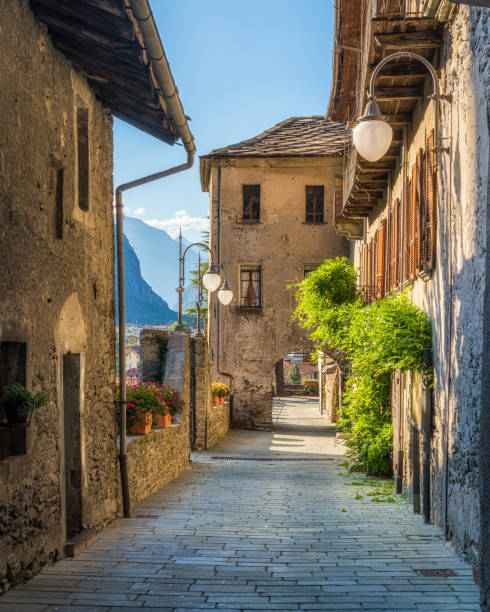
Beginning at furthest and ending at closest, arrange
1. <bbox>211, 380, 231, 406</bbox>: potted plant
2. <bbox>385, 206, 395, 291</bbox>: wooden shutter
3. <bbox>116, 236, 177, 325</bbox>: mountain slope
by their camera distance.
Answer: <bbox>116, 236, 177, 325</bbox>: mountain slope < <bbox>211, 380, 231, 406</bbox>: potted plant < <bbox>385, 206, 395, 291</bbox>: wooden shutter

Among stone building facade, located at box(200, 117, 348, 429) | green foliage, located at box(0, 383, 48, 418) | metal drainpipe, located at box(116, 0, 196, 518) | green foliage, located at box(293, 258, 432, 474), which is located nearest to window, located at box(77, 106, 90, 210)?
metal drainpipe, located at box(116, 0, 196, 518)

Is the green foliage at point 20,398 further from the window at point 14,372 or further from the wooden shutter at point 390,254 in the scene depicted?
the wooden shutter at point 390,254

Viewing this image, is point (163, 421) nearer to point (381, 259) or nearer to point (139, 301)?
point (381, 259)

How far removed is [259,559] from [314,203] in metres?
17.8

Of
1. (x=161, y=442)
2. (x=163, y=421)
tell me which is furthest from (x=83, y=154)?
(x=163, y=421)

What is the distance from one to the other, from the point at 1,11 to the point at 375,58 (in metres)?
4.83

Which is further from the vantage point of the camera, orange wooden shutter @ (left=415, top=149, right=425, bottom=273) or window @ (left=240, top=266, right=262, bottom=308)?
window @ (left=240, top=266, right=262, bottom=308)

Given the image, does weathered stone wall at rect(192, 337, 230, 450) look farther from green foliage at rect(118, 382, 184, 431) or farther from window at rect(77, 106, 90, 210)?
window at rect(77, 106, 90, 210)

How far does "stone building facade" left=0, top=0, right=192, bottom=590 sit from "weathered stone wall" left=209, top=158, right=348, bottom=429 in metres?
14.5

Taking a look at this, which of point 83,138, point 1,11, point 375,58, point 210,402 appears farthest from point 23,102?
point 210,402

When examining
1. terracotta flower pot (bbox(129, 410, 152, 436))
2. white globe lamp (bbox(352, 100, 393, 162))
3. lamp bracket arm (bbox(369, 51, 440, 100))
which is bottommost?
terracotta flower pot (bbox(129, 410, 152, 436))

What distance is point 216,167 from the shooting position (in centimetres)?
2295

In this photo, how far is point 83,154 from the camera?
738 cm

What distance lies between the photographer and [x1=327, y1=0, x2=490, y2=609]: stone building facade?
595 cm
